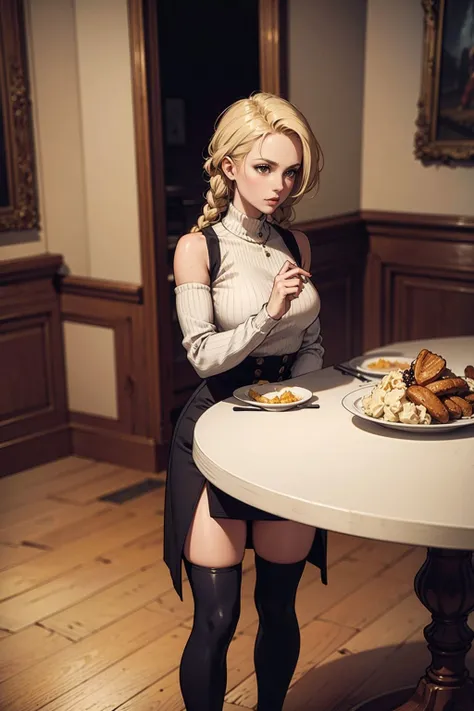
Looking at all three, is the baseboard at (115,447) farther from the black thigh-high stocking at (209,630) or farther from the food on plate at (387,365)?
the black thigh-high stocking at (209,630)

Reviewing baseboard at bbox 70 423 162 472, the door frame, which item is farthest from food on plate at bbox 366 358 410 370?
baseboard at bbox 70 423 162 472

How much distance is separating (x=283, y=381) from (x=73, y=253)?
232cm

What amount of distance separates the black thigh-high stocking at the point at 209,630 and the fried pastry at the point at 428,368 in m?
0.53

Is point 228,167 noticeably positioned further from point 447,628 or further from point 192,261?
point 447,628

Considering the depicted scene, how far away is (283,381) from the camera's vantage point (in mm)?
2129

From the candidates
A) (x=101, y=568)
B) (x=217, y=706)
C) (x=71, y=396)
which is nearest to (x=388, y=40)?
(x=71, y=396)

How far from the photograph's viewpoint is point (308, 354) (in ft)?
7.14

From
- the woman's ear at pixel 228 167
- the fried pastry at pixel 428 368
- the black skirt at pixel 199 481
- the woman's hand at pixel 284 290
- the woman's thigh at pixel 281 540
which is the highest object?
the woman's ear at pixel 228 167

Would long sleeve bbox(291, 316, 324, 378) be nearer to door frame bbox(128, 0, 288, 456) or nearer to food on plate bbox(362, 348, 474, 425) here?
food on plate bbox(362, 348, 474, 425)

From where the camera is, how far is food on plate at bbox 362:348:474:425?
1798 millimetres

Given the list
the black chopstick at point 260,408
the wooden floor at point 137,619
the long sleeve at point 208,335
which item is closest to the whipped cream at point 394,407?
the black chopstick at point 260,408

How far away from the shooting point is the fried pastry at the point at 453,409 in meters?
1.83

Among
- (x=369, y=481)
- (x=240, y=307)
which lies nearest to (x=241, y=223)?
(x=240, y=307)

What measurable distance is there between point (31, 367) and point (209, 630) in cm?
252
